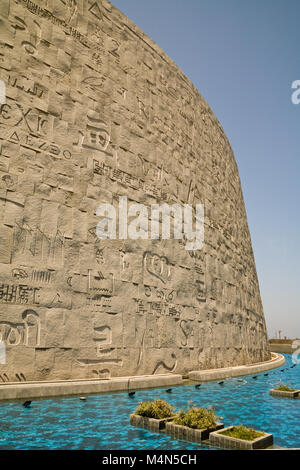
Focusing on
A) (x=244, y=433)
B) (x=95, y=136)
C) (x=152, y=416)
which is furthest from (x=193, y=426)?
(x=95, y=136)

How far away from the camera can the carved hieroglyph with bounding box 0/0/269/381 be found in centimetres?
860

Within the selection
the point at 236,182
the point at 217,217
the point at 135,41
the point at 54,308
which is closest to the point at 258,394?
the point at 54,308

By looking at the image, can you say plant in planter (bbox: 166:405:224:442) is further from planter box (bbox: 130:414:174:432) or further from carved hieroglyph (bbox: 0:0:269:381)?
carved hieroglyph (bbox: 0:0:269:381)

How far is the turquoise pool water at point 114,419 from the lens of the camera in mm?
4918

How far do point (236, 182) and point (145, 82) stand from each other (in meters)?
10.7

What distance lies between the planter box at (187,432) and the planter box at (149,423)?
126 millimetres

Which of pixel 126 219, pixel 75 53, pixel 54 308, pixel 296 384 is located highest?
pixel 75 53

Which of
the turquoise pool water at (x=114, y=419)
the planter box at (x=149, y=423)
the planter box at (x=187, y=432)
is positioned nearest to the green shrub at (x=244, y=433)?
the planter box at (x=187, y=432)

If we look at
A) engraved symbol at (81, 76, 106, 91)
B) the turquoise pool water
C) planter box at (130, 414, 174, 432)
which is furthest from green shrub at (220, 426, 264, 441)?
engraved symbol at (81, 76, 106, 91)

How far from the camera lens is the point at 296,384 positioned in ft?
39.9

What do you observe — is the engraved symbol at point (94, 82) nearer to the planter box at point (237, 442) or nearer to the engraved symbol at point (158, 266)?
the engraved symbol at point (158, 266)

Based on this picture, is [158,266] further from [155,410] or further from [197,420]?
[197,420]

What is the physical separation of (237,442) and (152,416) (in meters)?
1.45
